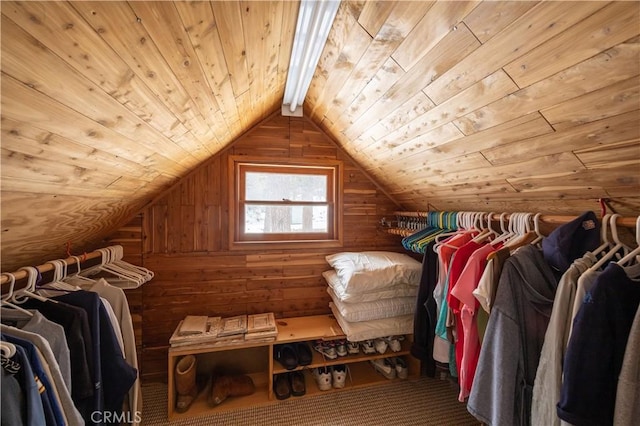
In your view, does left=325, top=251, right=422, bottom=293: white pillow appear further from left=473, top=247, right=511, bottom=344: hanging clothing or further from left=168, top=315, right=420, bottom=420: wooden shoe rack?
left=473, top=247, right=511, bottom=344: hanging clothing

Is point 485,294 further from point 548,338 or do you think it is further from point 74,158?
point 74,158

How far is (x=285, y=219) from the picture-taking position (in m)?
2.46

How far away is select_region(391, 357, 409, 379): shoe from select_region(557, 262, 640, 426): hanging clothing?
1.53m

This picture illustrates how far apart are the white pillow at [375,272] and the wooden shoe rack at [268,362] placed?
52cm

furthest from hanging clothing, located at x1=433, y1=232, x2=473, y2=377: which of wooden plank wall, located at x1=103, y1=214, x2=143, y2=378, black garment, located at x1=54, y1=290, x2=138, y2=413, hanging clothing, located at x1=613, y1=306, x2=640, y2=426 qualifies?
wooden plank wall, located at x1=103, y1=214, x2=143, y2=378

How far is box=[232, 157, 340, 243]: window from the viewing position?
2336 millimetres

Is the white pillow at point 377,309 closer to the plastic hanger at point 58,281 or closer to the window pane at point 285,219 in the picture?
the window pane at point 285,219

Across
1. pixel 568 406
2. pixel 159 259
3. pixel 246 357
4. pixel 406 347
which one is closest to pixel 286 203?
pixel 159 259

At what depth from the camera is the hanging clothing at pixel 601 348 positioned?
791 mm

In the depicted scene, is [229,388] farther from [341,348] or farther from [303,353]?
[341,348]

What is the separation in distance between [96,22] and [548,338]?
1761 millimetres

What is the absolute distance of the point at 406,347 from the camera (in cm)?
219

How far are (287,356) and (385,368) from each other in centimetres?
88

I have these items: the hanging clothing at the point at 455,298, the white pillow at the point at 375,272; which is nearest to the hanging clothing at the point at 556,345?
the hanging clothing at the point at 455,298
